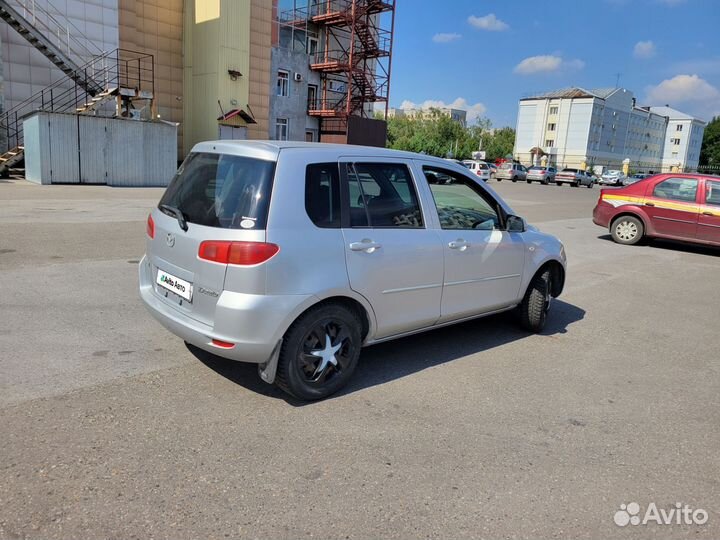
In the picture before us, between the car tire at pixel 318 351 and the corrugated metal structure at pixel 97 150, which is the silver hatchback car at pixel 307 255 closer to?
the car tire at pixel 318 351

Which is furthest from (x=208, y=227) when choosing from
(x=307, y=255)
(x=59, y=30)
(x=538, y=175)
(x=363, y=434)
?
(x=538, y=175)

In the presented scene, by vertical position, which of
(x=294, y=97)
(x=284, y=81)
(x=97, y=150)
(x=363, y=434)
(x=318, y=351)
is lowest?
(x=363, y=434)

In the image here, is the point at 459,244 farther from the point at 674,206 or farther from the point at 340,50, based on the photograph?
the point at 340,50

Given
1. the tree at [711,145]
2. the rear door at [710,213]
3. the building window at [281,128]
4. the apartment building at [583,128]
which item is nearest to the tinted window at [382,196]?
the rear door at [710,213]

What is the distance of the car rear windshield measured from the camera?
138 inches

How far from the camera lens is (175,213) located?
3.98m

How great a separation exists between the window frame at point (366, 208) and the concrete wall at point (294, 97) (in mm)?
30088

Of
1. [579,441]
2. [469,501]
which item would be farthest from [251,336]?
[579,441]

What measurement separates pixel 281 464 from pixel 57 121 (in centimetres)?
2056

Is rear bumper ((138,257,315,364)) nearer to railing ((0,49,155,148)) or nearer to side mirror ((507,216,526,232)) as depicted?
side mirror ((507,216,526,232))

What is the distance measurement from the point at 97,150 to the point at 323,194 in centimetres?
2003

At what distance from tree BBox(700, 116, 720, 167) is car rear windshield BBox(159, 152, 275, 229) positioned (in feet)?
400

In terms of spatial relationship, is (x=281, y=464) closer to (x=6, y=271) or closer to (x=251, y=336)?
(x=251, y=336)

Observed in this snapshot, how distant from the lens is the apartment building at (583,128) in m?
81.6
